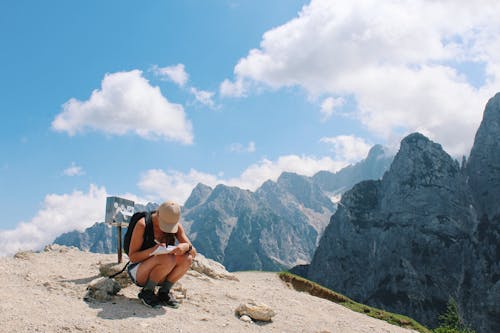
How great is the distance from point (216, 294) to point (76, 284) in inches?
162

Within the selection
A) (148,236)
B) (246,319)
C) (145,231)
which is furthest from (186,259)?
(246,319)

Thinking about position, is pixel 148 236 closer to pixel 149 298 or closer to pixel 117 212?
pixel 149 298

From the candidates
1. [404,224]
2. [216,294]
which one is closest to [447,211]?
[404,224]

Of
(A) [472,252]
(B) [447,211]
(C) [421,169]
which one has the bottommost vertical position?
(A) [472,252]

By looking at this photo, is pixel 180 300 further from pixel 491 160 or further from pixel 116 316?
pixel 491 160

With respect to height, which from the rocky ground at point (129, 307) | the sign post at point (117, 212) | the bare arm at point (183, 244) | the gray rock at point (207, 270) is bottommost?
the rocky ground at point (129, 307)

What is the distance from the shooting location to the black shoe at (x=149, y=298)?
10414 millimetres

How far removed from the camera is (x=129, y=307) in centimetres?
1034

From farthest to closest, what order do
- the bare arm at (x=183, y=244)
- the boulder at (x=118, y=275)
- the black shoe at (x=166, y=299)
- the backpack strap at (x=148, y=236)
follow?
1. the boulder at (x=118, y=275)
2. the black shoe at (x=166, y=299)
3. the backpack strap at (x=148, y=236)
4. the bare arm at (x=183, y=244)

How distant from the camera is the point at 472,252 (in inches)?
6919

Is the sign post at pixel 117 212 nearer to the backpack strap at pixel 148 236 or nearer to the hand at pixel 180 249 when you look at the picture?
the backpack strap at pixel 148 236

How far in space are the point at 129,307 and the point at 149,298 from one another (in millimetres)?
512

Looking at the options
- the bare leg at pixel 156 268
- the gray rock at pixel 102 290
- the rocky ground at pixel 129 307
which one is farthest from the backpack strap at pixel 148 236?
the gray rock at pixel 102 290

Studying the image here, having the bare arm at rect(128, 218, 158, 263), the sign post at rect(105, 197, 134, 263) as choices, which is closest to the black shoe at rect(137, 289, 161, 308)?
the bare arm at rect(128, 218, 158, 263)
